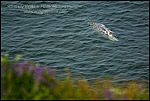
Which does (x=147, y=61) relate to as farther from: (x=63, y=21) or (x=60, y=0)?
(x=60, y=0)

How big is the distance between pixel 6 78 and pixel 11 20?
1623 cm

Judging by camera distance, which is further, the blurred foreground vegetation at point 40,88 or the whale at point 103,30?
the whale at point 103,30

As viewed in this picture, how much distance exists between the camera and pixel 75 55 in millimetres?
17594

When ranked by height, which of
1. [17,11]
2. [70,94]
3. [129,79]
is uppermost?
[70,94]

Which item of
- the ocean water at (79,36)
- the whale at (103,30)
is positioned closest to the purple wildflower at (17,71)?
the ocean water at (79,36)

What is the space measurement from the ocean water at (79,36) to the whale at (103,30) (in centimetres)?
29

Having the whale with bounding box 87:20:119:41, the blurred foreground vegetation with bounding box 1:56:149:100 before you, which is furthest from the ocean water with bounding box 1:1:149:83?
the blurred foreground vegetation with bounding box 1:56:149:100

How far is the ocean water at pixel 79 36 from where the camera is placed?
647 inches

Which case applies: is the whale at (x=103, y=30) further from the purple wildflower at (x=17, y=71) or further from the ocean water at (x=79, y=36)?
the purple wildflower at (x=17, y=71)

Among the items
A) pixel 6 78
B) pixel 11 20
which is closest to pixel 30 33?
pixel 11 20

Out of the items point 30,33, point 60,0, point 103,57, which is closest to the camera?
point 103,57

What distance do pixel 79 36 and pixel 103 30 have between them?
1.65 metres

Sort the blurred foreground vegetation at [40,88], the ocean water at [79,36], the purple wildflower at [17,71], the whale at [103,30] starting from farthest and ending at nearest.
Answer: the whale at [103,30] < the ocean water at [79,36] < the purple wildflower at [17,71] < the blurred foreground vegetation at [40,88]

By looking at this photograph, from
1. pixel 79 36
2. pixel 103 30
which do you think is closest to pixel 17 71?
pixel 79 36
